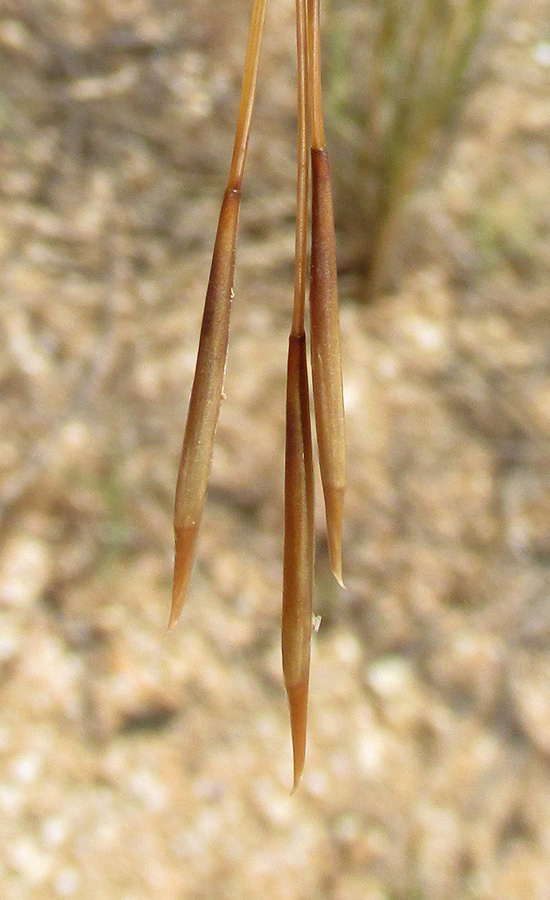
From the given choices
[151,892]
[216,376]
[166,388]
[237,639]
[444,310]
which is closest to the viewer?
[216,376]

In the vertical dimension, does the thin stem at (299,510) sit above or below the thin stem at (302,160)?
below

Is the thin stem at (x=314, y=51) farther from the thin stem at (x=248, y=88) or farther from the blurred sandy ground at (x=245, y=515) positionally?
the blurred sandy ground at (x=245, y=515)

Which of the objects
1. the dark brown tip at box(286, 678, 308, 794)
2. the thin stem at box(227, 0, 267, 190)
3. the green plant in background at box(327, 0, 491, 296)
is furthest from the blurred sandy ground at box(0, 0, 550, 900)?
the thin stem at box(227, 0, 267, 190)

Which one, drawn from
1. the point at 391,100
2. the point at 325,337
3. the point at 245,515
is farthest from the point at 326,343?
the point at 391,100

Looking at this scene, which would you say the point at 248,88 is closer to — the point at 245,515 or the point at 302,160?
the point at 302,160

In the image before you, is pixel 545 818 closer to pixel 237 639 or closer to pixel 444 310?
pixel 237 639


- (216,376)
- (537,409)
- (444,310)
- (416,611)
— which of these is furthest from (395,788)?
(216,376)

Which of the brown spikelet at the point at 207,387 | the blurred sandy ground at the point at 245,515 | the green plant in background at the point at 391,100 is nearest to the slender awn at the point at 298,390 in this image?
the brown spikelet at the point at 207,387

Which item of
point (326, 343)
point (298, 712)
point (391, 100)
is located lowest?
point (298, 712)
